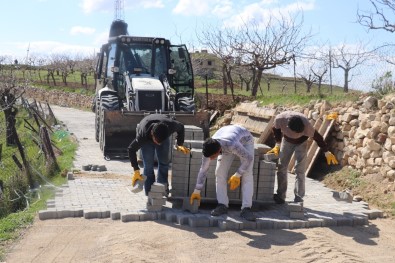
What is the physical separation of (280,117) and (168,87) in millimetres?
5503

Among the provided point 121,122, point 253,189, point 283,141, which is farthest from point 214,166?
point 121,122

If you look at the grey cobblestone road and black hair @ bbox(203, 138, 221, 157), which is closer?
black hair @ bbox(203, 138, 221, 157)

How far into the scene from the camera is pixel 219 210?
739 cm

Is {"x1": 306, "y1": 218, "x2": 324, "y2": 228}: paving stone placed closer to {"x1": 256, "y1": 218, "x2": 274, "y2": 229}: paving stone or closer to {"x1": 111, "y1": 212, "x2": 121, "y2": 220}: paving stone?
{"x1": 256, "y1": 218, "x2": 274, "y2": 229}: paving stone

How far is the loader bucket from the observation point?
12.4m

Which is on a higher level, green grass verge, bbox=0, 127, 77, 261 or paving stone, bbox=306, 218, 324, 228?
paving stone, bbox=306, 218, 324, 228

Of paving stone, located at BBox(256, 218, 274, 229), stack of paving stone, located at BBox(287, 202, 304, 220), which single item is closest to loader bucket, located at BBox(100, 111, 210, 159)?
stack of paving stone, located at BBox(287, 202, 304, 220)

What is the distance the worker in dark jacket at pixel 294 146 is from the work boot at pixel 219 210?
1305 millimetres

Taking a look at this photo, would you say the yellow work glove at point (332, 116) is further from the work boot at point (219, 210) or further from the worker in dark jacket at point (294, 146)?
the work boot at point (219, 210)

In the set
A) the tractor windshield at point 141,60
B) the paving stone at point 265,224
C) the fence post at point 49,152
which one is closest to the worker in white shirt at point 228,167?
the paving stone at point 265,224

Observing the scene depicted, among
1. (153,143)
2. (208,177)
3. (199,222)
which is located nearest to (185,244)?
(199,222)

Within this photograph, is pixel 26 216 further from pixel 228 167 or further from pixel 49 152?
pixel 49 152

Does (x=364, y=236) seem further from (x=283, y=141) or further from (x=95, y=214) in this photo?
(x=95, y=214)

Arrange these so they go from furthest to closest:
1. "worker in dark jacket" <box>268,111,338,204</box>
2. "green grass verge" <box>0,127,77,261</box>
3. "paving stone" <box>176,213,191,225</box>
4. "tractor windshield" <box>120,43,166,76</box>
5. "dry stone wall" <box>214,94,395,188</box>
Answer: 1. "tractor windshield" <box>120,43,166,76</box>
2. "dry stone wall" <box>214,94,395,188</box>
3. "worker in dark jacket" <box>268,111,338,204</box>
4. "paving stone" <box>176,213,191,225</box>
5. "green grass verge" <box>0,127,77,261</box>
